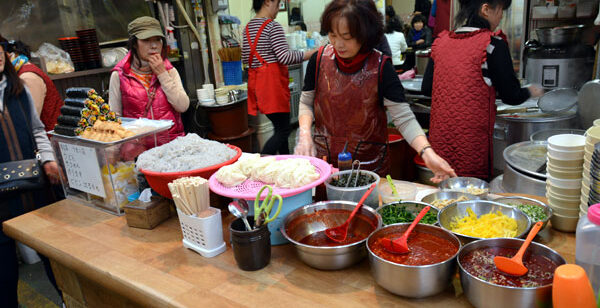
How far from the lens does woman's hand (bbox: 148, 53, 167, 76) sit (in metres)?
2.97

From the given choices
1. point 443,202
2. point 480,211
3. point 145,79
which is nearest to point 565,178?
point 480,211

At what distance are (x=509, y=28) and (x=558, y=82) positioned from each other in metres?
1.07

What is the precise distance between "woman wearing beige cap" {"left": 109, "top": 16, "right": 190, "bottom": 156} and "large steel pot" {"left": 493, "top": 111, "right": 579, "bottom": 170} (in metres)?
2.48

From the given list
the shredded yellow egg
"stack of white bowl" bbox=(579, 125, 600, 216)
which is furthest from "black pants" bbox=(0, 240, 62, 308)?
"stack of white bowl" bbox=(579, 125, 600, 216)

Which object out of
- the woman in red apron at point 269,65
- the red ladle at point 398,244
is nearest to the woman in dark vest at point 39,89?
the woman in red apron at point 269,65

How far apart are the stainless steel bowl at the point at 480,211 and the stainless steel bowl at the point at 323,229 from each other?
0.26 metres

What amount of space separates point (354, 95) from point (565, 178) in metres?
1.20

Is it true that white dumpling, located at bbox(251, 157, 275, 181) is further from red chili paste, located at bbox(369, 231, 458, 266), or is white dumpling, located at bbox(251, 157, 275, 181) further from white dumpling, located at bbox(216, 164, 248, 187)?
red chili paste, located at bbox(369, 231, 458, 266)

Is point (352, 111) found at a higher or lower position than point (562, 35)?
lower

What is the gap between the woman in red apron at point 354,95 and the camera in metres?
2.28

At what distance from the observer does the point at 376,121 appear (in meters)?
2.55

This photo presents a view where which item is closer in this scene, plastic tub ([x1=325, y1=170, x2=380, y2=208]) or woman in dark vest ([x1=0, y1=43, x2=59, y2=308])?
plastic tub ([x1=325, y1=170, x2=380, y2=208])

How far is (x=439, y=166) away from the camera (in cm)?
200

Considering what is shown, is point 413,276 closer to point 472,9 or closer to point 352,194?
point 352,194
